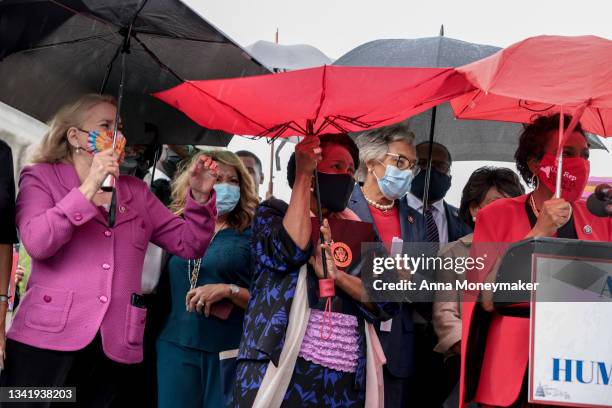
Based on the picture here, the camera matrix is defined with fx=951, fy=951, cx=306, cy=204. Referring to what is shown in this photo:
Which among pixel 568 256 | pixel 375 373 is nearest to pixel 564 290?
pixel 568 256

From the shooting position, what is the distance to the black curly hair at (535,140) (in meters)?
4.78

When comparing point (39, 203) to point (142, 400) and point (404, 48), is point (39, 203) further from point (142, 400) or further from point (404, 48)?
point (404, 48)

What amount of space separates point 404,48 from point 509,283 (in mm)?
2145

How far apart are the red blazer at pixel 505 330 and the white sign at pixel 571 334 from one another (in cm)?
22

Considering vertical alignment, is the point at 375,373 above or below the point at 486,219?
below

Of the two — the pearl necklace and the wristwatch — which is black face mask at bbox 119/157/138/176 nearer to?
the wristwatch

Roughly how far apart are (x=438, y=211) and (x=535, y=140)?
1979mm

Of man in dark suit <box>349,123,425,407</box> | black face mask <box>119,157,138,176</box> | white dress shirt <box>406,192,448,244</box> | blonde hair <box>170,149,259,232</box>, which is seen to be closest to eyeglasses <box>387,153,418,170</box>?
man in dark suit <box>349,123,425,407</box>

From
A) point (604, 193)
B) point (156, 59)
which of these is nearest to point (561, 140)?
point (604, 193)

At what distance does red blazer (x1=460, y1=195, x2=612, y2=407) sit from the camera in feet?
13.9

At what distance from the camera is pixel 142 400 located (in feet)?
19.6

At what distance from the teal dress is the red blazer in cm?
176

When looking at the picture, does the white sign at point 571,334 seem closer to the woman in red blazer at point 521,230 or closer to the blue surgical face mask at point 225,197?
the woman in red blazer at point 521,230

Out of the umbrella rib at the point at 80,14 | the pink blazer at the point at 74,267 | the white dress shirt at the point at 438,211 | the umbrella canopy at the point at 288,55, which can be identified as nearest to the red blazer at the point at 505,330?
the pink blazer at the point at 74,267
